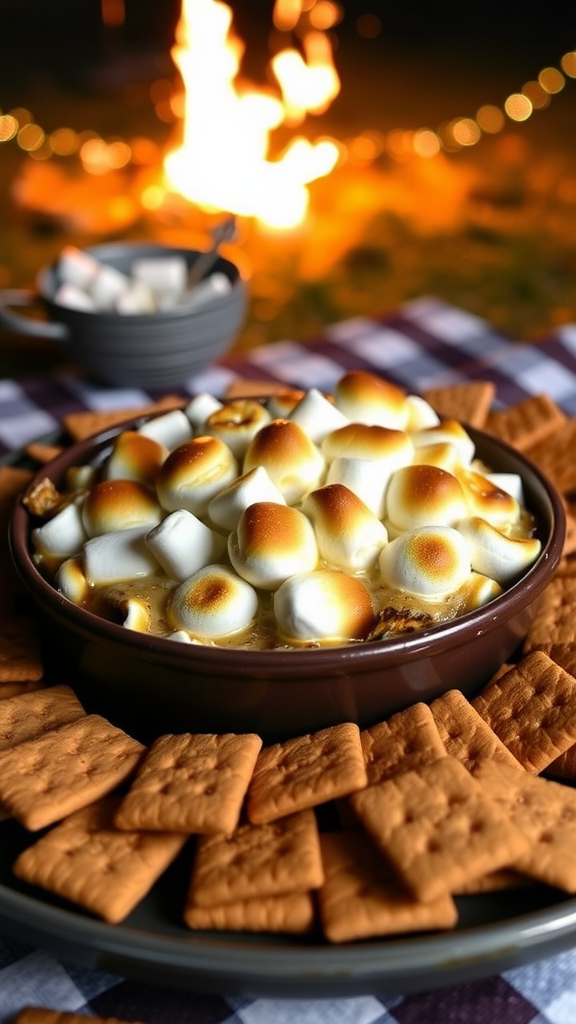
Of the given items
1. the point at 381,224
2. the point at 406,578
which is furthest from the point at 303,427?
the point at 381,224

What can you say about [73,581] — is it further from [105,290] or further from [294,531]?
[105,290]

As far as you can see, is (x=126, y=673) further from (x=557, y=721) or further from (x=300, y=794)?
(x=557, y=721)

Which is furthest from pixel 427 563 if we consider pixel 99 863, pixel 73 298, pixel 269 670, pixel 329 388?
pixel 73 298

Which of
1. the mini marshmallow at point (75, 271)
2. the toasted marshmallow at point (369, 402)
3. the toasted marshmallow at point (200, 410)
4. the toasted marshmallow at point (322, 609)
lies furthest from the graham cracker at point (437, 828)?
the mini marshmallow at point (75, 271)

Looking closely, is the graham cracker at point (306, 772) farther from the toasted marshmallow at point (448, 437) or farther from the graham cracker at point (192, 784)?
the toasted marshmallow at point (448, 437)

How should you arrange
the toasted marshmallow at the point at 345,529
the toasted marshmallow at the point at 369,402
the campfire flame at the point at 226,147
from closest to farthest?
the toasted marshmallow at the point at 345,529 < the toasted marshmallow at the point at 369,402 < the campfire flame at the point at 226,147

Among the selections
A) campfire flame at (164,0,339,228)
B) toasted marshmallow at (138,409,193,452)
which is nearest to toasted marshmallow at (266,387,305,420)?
toasted marshmallow at (138,409,193,452)
